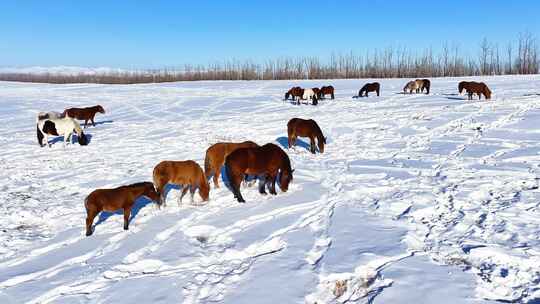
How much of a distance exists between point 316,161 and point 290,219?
443 cm

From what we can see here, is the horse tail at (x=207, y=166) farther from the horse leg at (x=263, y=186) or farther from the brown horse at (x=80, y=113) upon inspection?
the brown horse at (x=80, y=113)

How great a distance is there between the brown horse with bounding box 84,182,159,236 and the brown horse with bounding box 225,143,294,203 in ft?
5.33

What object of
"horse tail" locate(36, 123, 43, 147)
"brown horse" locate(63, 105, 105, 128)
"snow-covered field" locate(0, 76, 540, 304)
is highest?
"brown horse" locate(63, 105, 105, 128)

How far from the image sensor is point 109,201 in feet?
19.5

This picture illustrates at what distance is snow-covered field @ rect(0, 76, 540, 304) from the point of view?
159 inches

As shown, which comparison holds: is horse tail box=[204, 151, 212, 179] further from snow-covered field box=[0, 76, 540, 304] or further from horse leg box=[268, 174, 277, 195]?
horse leg box=[268, 174, 277, 195]

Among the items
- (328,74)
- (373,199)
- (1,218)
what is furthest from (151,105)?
(328,74)

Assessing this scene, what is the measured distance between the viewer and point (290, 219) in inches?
239

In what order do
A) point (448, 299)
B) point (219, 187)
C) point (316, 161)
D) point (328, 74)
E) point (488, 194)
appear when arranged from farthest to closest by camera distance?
point (328, 74) < point (316, 161) < point (219, 187) < point (488, 194) < point (448, 299)

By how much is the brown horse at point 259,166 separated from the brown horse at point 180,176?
0.52m

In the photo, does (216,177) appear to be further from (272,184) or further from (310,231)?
(310,231)

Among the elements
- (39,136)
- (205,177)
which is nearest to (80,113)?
(39,136)

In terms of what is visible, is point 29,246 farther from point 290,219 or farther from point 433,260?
point 433,260

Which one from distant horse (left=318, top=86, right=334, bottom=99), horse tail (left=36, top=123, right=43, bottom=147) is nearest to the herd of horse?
horse tail (left=36, top=123, right=43, bottom=147)
